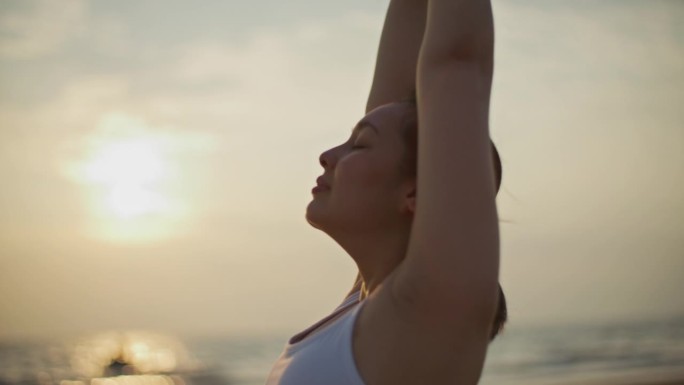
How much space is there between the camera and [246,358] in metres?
26.8

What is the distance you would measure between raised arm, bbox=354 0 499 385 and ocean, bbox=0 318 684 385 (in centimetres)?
942

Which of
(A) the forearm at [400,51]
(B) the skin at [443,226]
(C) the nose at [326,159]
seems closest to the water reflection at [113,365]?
(A) the forearm at [400,51]

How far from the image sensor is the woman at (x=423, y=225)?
4.13 feet

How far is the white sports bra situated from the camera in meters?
1.34

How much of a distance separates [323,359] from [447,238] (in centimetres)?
28

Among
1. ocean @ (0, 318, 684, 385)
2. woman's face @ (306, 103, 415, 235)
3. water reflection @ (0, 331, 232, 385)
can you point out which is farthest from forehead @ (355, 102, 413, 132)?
water reflection @ (0, 331, 232, 385)

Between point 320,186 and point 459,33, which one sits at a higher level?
point 459,33

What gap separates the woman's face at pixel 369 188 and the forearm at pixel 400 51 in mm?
388

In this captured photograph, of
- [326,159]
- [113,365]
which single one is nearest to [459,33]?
[326,159]

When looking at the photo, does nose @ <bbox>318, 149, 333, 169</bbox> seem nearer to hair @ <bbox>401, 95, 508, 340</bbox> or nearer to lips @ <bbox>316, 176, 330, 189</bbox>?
lips @ <bbox>316, 176, 330, 189</bbox>

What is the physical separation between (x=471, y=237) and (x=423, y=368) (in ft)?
0.64

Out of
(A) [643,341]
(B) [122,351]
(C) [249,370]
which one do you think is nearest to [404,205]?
(C) [249,370]

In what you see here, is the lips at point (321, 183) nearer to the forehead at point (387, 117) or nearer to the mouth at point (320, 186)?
the mouth at point (320, 186)

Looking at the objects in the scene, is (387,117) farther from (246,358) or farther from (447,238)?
(246,358)
